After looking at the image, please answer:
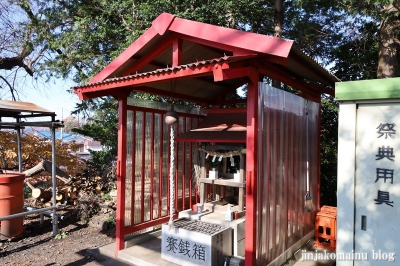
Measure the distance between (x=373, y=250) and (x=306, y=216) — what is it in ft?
8.50

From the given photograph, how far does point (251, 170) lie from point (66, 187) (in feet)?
21.5

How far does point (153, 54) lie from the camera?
16.2 feet

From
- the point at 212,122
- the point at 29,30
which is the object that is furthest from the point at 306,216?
the point at 29,30

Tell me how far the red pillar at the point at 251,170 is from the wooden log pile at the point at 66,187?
18.1 ft

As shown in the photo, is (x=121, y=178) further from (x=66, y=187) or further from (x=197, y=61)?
(x=66, y=187)

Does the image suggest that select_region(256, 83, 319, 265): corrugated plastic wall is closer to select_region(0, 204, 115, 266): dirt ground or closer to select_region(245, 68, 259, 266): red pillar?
select_region(245, 68, 259, 266): red pillar

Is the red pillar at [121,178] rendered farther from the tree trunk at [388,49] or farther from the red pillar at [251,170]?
the tree trunk at [388,49]

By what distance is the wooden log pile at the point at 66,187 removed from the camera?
766 cm

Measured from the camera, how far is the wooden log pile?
25.1 feet

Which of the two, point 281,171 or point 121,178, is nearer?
point 281,171

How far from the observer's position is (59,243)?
19.6ft

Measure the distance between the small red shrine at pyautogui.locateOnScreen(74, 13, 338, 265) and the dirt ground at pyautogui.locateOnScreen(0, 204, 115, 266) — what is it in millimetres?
921

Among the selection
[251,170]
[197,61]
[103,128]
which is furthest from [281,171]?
[103,128]

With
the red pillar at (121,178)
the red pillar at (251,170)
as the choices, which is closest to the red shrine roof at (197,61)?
the red pillar at (251,170)
